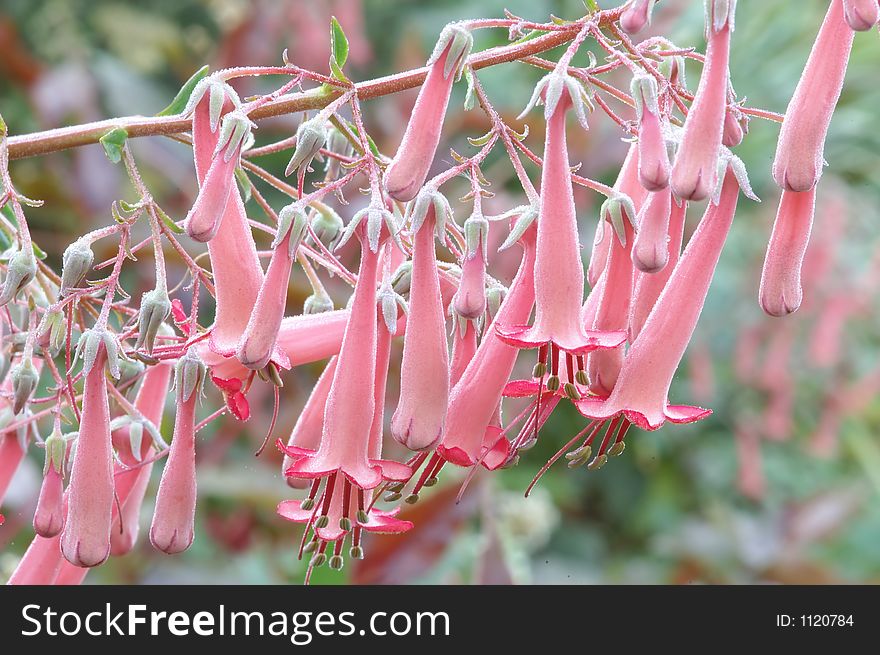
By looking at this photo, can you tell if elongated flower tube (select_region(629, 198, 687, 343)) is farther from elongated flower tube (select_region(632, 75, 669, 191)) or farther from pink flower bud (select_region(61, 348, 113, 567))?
pink flower bud (select_region(61, 348, 113, 567))

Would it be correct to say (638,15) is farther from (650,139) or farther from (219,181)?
(219,181)

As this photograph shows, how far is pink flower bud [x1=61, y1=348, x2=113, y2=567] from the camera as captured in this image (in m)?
1.25

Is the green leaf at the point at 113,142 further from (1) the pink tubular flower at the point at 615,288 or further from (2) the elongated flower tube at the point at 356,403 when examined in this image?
(1) the pink tubular flower at the point at 615,288

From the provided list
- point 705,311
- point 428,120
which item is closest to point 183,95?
point 428,120

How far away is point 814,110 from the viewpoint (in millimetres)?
1188

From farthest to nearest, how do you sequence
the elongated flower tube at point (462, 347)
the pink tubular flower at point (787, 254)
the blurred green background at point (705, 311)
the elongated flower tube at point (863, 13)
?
the blurred green background at point (705, 311)
the elongated flower tube at point (462, 347)
the pink tubular flower at point (787, 254)
the elongated flower tube at point (863, 13)

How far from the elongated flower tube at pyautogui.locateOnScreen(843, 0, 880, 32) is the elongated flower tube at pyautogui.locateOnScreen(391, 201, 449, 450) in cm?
52

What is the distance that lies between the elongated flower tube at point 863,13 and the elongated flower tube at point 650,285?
28 centimetres

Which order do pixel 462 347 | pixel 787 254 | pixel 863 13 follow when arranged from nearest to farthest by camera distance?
pixel 863 13 → pixel 787 254 → pixel 462 347

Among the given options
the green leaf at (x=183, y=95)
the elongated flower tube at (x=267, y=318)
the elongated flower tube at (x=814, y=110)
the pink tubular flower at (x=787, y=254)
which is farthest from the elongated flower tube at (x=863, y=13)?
the green leaf at (x=183, y=95)

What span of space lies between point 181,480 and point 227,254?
0.29 m

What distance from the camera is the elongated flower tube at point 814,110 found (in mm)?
1182

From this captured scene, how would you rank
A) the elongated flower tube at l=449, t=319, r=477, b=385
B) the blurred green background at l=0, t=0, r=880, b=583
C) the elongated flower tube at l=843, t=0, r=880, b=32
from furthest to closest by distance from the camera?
the blurred green background at l=0, t=0, r=880, b=583 < the elongated flower tube at l=449, t=319, r=477, b=385 < the elongated flower tube at l=843, t=0, r=880, b=32

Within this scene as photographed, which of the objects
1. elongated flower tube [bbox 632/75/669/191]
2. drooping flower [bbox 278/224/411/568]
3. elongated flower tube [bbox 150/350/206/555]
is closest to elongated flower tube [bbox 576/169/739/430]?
elongated flower tube [bbox 632/75/669/191]
